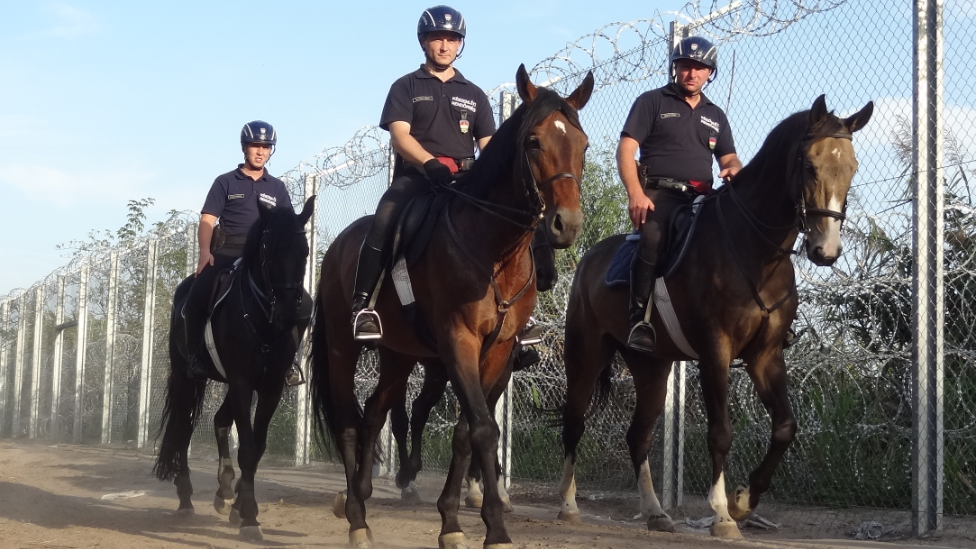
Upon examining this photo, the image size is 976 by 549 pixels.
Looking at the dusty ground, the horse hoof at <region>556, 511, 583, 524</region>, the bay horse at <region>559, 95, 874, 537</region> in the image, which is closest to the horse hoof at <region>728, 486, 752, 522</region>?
the bay horse at <region>559, 95, 874, 537</region>

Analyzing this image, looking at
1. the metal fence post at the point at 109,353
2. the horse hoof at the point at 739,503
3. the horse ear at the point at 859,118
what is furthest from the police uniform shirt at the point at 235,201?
the metal fence post at the point at 109,353

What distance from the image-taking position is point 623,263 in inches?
296

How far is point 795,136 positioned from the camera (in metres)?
6.23

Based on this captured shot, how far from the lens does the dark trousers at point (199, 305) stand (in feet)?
29.2

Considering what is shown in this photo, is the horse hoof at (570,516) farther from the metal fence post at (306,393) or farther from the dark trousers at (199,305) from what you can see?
the metal fence post at (306,393)

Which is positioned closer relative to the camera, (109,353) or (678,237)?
(678,237)

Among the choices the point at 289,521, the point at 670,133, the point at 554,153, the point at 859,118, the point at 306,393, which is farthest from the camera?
the point at 306,393

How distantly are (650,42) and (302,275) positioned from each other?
12.4 feet

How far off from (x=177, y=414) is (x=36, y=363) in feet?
64.0

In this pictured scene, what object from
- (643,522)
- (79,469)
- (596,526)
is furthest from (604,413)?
(79,469)

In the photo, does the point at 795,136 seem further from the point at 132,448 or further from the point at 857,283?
the point at 132,448

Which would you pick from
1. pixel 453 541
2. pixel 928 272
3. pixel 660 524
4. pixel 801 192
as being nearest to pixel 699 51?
pixel 801 192

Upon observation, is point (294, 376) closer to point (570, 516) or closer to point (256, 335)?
point (256, 335)

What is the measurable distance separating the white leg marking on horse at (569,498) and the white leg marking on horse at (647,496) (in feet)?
1.60
